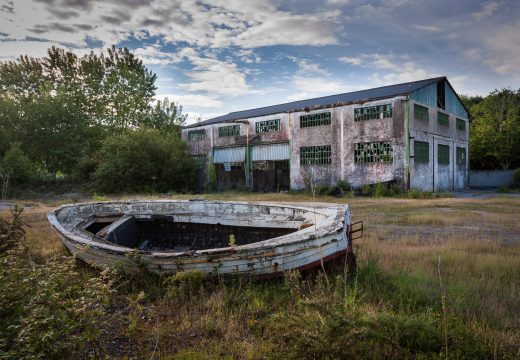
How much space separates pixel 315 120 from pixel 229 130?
7280 mm

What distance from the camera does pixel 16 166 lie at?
79.2 ft

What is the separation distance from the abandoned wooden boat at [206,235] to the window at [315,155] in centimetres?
1508

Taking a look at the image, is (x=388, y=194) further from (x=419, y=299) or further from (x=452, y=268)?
(x=419, y=299)

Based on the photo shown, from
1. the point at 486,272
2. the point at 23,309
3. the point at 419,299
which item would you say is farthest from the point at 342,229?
the point at 23,309

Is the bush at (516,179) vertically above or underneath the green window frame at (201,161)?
underneath

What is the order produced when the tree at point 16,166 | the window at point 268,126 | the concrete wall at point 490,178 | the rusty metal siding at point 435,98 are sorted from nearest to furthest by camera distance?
1. the rusty metal siding at point 435,98
2. the tree at point 16,166
3. the window at point 268,126
4. the concrete wall at point 490,178

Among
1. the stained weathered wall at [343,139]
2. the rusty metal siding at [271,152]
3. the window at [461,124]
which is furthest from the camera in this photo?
the window at [461,124]

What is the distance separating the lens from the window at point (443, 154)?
2259cm

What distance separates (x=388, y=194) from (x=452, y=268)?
14.3 m

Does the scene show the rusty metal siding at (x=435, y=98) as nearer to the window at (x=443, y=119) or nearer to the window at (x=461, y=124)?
the window at (x=461, y=124)

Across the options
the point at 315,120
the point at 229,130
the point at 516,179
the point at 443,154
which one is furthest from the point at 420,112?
the point at 229,130

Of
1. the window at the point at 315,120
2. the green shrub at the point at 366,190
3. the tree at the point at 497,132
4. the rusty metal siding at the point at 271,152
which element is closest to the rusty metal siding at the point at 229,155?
the rusty metal siding at the point at 271,152

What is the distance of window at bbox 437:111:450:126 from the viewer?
22.6 m

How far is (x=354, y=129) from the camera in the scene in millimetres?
20562
